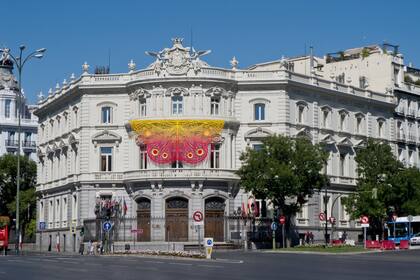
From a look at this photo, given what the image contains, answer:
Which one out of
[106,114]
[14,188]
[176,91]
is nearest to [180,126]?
[176,91]

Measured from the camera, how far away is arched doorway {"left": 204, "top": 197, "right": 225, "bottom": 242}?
87.1 metres

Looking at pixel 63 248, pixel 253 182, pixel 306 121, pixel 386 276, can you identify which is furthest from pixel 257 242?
pixel 386 276

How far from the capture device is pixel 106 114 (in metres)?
92.4

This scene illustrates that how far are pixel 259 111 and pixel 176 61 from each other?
946cm

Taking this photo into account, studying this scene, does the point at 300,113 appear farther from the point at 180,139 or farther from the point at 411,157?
the point at 411,157

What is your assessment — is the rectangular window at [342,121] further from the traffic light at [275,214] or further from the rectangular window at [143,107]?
the rectangular window at [143,107]

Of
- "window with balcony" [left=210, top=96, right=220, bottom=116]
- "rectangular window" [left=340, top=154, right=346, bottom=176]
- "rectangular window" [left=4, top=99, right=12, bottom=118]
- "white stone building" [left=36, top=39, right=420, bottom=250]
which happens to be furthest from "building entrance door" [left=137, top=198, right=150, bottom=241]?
"rectangular window" [left=4, top=99, right=12, bottom=118]

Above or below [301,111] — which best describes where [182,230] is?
below

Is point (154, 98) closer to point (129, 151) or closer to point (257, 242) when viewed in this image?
point (129, 151)

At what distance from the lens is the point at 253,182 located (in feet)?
268

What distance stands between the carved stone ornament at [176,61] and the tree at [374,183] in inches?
748

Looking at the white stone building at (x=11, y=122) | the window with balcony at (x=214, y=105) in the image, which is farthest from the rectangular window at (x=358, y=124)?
the white stone building at (x=11, y=122)

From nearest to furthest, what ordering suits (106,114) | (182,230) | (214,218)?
(182,230) < (214,218) < (106,114)

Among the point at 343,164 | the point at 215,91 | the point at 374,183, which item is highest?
the point at 215,91
